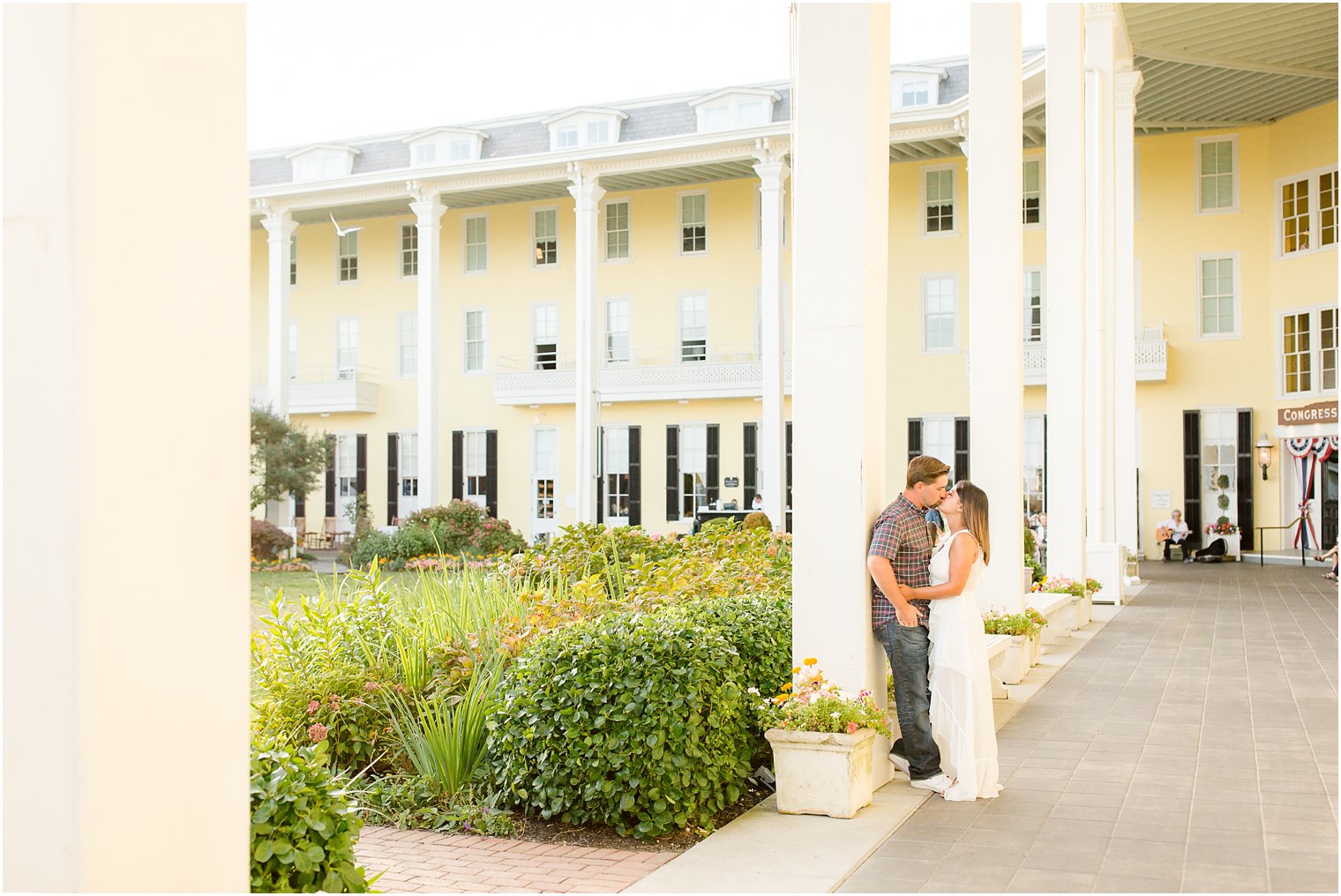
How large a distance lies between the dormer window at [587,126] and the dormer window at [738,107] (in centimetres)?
235

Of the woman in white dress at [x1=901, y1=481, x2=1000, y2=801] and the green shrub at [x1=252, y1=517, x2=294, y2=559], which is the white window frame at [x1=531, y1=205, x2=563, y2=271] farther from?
the woman in white dress at [x1=901, y1=481, x2=1000, y2=801]

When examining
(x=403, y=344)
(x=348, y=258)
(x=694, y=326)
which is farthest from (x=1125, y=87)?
(x=348, y=258)

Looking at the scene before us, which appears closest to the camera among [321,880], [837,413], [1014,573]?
[321,880]

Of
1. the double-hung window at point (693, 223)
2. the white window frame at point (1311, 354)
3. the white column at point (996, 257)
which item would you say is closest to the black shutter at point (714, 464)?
the double-hung window at point (693, 223)

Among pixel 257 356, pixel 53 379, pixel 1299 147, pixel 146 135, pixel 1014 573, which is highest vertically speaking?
pixel 1299 147

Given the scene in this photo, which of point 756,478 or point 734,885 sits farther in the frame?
point 756,478

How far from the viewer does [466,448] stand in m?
31.8

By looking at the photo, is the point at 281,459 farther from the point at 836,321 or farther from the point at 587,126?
the point at 836,321

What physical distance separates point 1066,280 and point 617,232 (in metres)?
18.8

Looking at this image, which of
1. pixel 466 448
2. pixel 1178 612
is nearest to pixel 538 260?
pixel 466 448

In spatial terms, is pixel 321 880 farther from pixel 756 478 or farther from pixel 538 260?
pixel 538 260

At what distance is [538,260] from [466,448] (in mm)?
5416

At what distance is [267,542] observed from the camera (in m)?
21.2

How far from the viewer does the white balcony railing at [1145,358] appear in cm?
2552
